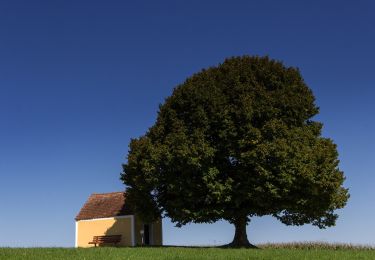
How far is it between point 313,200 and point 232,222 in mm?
6629

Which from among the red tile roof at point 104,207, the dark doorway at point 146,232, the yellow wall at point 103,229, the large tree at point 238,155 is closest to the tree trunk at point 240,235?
the large tree at point 238,155

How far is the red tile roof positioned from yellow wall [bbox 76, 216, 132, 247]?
1.79ft

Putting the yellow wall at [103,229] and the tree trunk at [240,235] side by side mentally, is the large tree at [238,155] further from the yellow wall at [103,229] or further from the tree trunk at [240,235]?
the yellow wall at [103,229]

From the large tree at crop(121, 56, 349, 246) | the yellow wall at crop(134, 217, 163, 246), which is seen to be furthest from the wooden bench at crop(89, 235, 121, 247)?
the large tree at crop(121, 56, 349, 246)

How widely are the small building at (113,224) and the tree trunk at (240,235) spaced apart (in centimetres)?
1181

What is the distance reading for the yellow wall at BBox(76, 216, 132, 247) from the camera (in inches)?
2005

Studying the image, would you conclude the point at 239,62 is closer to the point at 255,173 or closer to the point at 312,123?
the point at 312,123

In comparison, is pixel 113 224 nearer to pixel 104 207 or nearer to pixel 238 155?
pixel 104 207

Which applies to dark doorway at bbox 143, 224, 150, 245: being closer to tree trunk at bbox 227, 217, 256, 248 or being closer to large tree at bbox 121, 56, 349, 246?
large tree at bbox 121, 56, 349, 246

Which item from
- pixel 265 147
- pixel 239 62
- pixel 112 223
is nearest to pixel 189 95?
pixel 239 62

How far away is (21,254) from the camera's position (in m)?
25.2

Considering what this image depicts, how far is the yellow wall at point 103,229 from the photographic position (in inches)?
2005

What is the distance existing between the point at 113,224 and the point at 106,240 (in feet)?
5.22

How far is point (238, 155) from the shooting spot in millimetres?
39906
